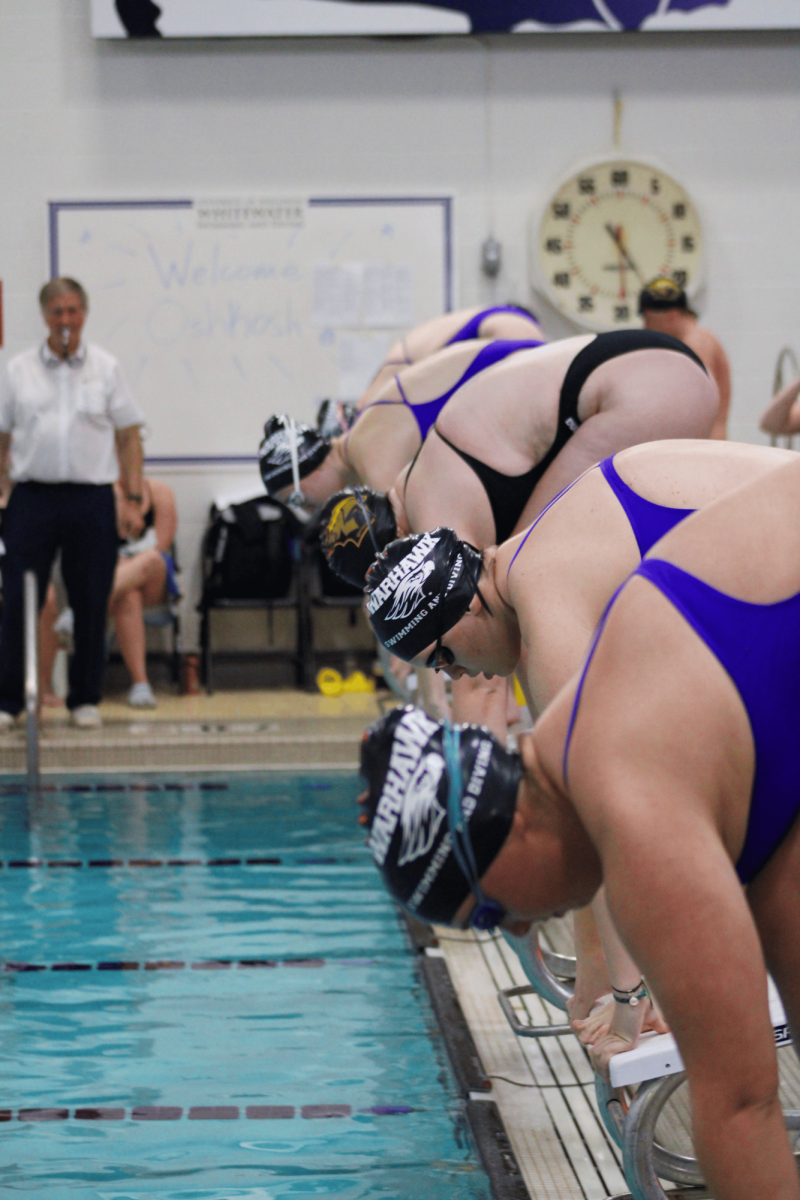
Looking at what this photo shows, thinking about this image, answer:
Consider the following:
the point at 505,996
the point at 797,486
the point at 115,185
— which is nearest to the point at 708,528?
the point at 797,486

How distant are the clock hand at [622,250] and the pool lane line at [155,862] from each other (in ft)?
15.6

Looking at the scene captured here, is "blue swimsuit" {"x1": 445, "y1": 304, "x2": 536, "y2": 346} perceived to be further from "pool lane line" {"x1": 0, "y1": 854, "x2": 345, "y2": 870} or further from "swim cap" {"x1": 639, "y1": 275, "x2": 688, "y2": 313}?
"pool lane line" {"x1": 0, "y1": 854, "x2": 345, "y2": 870}

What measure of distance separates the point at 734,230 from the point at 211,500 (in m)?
3.60

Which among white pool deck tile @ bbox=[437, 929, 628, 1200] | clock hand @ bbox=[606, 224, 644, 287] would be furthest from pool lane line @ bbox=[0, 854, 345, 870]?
clock hand @ bbox=[606, 224, 644, 287]

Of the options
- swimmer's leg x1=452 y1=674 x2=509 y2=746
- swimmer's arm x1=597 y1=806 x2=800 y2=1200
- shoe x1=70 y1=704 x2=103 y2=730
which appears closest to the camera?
swimmer's arm x1=597 y1=806 x2=800 y2=1200

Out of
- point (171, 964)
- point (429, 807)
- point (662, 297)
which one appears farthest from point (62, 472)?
point (429, 807)

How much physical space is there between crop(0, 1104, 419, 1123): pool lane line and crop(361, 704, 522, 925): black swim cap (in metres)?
1.53

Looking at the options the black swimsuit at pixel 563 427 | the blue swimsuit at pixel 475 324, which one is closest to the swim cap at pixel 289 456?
the blue swimsuit at pixel 475 324

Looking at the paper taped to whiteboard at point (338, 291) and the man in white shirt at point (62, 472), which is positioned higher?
the paper taped to whiteboard at point (338, 291)

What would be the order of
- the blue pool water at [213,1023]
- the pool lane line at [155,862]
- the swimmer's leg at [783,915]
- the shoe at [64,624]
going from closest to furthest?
1. the swimmer's leg at [783,915]
2. the blue pool water at [213,1023]
3. the pool lane line at [155,862]
4. the shoe at [64,624]

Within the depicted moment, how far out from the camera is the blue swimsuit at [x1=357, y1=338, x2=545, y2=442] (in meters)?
3.65

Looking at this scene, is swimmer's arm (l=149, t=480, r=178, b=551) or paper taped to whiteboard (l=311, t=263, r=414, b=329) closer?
swimmer's arm (l=149, t=480, r=178, b=551)

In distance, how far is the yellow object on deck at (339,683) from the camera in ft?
25.3

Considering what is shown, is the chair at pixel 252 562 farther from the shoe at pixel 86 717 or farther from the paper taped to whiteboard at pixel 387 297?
the paper taped to whiteboard at pixel 387 297
